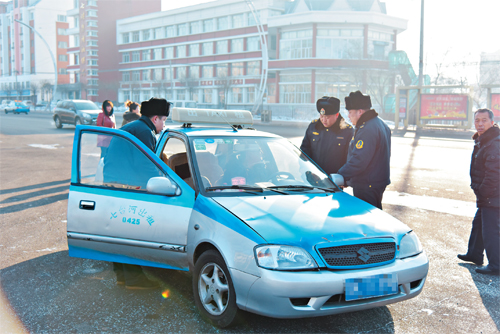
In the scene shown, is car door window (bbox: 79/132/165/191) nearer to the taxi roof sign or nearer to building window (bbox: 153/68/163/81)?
the taxi roof sign

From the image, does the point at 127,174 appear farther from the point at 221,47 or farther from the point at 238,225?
the point at 221,47

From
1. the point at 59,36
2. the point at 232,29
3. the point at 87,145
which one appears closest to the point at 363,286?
the point at 87,145

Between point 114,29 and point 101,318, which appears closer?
point 101,318

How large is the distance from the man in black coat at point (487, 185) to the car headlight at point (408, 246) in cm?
169

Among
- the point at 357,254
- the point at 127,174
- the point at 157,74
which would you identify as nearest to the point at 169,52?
the point at 157,74

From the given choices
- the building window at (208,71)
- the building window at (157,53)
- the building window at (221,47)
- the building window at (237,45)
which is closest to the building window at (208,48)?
the building window at (221,47)

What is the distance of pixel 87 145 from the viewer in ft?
15.2

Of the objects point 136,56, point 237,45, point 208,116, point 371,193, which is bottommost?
point 371,193

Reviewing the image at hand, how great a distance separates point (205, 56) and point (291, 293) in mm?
72119

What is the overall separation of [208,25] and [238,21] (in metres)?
6.46

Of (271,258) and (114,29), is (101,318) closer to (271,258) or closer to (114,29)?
(271,258)

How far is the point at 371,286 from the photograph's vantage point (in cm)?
320

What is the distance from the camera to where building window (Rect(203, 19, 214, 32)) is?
71625mm

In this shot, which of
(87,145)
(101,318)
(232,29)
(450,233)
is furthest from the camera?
(232,29)
